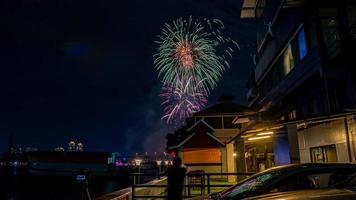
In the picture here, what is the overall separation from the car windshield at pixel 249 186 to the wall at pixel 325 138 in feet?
20.3

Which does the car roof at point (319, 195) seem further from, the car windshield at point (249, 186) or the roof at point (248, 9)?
the roof at point (248, 9)

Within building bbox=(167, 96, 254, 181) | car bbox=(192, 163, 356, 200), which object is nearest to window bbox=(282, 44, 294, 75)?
building bbox=(167, 96, 254, 181)

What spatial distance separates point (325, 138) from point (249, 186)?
25.1ft

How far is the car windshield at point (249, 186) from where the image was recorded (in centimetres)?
608

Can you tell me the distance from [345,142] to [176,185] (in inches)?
238

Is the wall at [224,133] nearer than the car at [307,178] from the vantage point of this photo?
No

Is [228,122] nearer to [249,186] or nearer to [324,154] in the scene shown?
[324,154]

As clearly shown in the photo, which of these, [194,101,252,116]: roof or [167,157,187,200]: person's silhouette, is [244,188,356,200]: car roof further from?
[194,101,252,116]: roof

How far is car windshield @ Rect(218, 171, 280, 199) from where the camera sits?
608 cm

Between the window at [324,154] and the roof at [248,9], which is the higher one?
the roof at [248,9]

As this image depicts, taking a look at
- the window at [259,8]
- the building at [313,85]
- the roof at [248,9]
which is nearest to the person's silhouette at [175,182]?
the building at [313,85]

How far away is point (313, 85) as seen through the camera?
1428 centimetres

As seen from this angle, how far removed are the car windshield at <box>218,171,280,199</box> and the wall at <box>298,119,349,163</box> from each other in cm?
619

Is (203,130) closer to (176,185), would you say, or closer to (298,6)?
(298,6)
